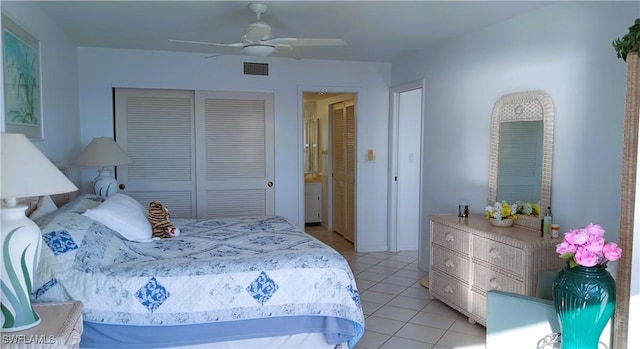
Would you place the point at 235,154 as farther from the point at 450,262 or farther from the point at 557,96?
the point at 557,96

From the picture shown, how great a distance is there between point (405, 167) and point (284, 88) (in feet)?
5.86

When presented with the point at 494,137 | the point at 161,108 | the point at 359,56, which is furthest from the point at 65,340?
the point at 359,56

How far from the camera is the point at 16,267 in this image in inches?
64.6

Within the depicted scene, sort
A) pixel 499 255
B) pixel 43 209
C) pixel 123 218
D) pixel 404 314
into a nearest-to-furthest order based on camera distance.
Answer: pixel 43 209
pixel 123 218
pixel 499 255
pixel 404 314

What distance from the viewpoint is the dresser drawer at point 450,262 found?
336 cm

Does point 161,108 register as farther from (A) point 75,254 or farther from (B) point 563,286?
(B) point 563,286

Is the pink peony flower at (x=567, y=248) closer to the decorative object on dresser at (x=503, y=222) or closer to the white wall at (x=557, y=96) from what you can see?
the white wall at (x=557, y=96)

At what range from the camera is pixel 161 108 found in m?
4.82

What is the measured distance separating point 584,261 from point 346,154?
13.3ft

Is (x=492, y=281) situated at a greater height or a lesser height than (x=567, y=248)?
lesser

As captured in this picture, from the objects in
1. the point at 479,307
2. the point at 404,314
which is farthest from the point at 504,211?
the point at 404,314

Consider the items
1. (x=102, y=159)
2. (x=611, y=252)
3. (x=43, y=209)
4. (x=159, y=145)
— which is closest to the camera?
(x=611, y=252)

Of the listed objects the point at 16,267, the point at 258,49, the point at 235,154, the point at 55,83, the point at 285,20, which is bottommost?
the point at 16,267

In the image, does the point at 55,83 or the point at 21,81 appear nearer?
the point at 21,81
